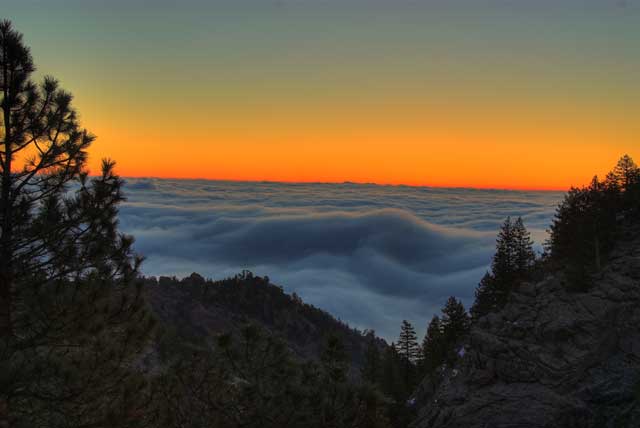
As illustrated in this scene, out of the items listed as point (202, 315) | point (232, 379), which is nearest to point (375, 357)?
point (232, 379)

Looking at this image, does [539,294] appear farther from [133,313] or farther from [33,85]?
[33,85]

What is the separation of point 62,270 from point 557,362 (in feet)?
74.4

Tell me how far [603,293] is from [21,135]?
3384 centimetres

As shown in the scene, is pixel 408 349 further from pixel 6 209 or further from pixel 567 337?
pixel 6 209

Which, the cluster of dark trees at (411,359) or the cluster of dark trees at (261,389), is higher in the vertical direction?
the cluster of dark trees at (261,389)

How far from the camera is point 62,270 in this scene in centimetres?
1005

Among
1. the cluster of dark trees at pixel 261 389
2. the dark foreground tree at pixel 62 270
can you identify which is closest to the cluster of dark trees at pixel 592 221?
the cluster of dark trees at pixel 261 389

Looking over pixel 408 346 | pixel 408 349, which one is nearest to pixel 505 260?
pixel 408 346

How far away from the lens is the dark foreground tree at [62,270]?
9344mm

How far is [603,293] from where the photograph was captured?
3052 centimetres

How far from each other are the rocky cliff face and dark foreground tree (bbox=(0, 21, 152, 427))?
1173 cm

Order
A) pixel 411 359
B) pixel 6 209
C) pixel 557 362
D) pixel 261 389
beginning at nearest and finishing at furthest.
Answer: pixel 261 389 < pixel 6 209 < pixel 557 362 < pixel 411 359

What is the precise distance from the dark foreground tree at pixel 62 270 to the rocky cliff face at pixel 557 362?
1173 cm

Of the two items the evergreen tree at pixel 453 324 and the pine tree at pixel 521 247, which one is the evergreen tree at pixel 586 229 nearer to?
the pine tree at pixel 521 247
